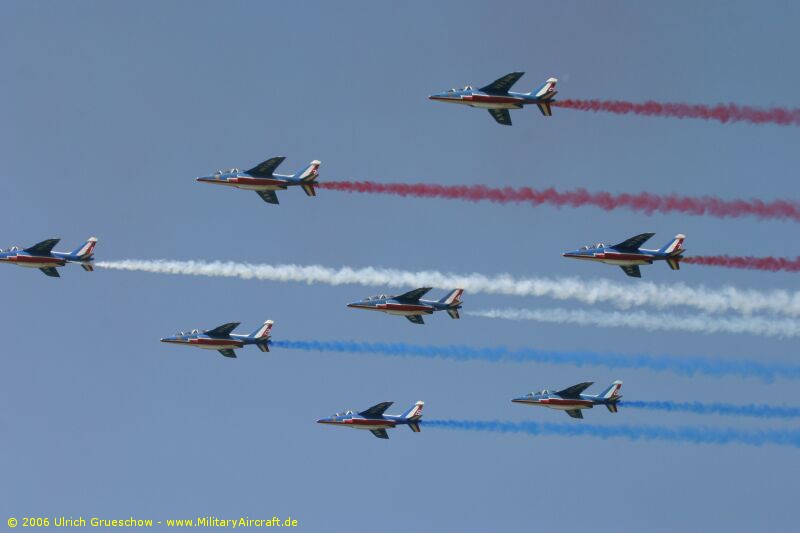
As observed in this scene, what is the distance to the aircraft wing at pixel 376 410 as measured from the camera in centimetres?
9769

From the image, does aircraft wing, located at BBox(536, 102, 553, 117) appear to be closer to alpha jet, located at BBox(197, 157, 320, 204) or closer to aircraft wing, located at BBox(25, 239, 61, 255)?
alpha jet, located at BBox(197, 157, 320, 204)

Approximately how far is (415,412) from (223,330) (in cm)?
1530

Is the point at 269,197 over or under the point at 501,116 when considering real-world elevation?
over

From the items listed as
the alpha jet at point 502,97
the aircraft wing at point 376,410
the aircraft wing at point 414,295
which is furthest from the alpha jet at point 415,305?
the alpha jet at point 502,97

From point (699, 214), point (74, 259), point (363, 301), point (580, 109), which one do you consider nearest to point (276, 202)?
point (363, 301)

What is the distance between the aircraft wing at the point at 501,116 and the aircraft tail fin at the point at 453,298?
12.6 meters

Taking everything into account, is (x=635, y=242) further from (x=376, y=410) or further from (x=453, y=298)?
(x=376, y=410)

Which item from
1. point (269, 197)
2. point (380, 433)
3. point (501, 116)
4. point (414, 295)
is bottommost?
point (380, 433)

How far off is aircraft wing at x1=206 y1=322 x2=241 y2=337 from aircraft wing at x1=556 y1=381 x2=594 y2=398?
24.1 m

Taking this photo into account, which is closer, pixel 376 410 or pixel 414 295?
pixel 414 295

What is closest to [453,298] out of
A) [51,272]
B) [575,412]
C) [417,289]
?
[417,289]

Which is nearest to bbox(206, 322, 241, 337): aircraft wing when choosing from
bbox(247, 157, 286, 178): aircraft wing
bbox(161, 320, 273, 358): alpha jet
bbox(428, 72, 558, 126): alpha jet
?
bbox(161, 320, 273, 358): alpha jet

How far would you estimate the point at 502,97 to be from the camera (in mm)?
87500

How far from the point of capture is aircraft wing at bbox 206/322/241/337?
97438mm
